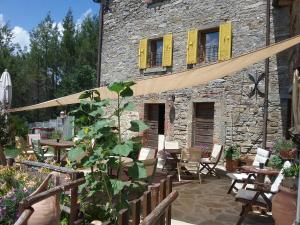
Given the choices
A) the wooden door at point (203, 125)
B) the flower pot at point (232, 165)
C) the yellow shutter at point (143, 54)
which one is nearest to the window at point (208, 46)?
the wooden door at point (203, 125)

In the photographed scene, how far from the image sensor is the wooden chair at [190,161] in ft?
24.2

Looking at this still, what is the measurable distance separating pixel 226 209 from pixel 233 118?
4336 millimetres

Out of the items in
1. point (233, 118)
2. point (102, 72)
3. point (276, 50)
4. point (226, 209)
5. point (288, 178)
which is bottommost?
point (226, 209)

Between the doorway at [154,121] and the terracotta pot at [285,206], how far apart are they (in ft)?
25.2

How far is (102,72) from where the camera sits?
518 inches

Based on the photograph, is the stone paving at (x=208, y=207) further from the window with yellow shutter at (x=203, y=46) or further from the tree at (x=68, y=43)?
the tree at (x=68, y=43)

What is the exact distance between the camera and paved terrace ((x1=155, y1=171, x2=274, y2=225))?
4645 mm

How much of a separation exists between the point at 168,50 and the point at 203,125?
2.47m

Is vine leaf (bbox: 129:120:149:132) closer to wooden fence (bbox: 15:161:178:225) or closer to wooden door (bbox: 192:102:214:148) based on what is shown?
wooden fence (bbox: 15:161:178:225)

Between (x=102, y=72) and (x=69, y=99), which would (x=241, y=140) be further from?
(x=102, y=72)

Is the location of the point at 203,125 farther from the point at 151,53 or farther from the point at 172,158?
the point at 151,53

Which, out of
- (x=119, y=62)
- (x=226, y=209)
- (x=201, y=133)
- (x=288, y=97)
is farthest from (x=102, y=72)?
(x=226, y=209)

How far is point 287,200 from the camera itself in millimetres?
3641

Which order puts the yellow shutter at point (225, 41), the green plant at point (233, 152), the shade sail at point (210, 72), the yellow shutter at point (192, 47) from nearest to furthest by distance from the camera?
the shade sail at point (210, 72)
the green plant at point (233, 152)
the yellow shutter at point (225, 41)
the yellow shutter at point (192, 47)
